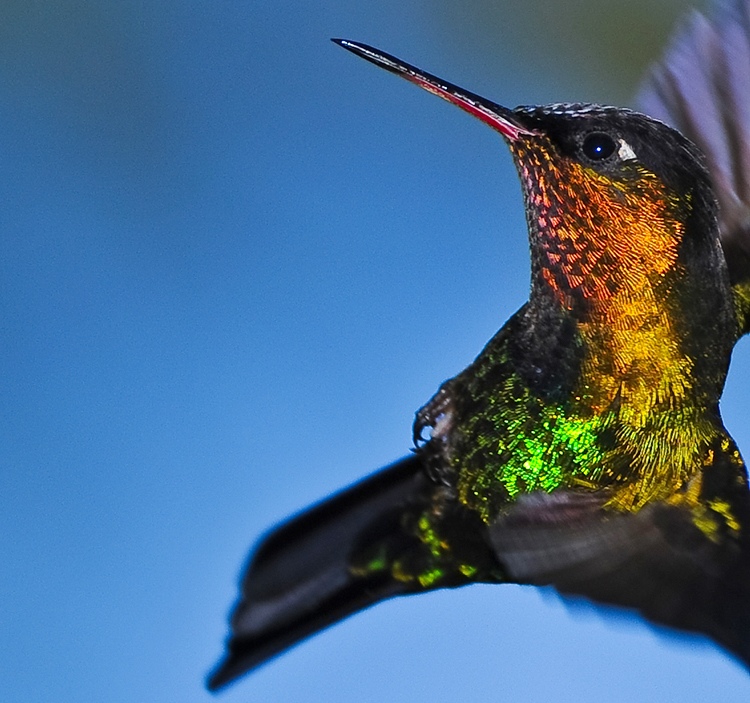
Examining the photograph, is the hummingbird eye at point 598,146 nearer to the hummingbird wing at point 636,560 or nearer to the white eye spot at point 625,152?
the white eye spot at point 625,152

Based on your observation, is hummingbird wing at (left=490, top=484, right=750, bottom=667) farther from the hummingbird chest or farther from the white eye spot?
the white eye spot

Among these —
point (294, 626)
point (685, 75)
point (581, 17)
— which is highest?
point (581, 17)

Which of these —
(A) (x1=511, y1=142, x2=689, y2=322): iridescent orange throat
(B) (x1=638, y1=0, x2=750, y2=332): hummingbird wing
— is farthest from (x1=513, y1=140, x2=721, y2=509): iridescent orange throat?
(B) (x1=638, y1=0, x2=750, y2=332): hummingbird wing

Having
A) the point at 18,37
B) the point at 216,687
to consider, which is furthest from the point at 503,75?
the point at 216,687

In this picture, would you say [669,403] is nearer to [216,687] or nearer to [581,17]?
[216,687]

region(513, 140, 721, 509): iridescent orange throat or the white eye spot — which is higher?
the white eye spot
